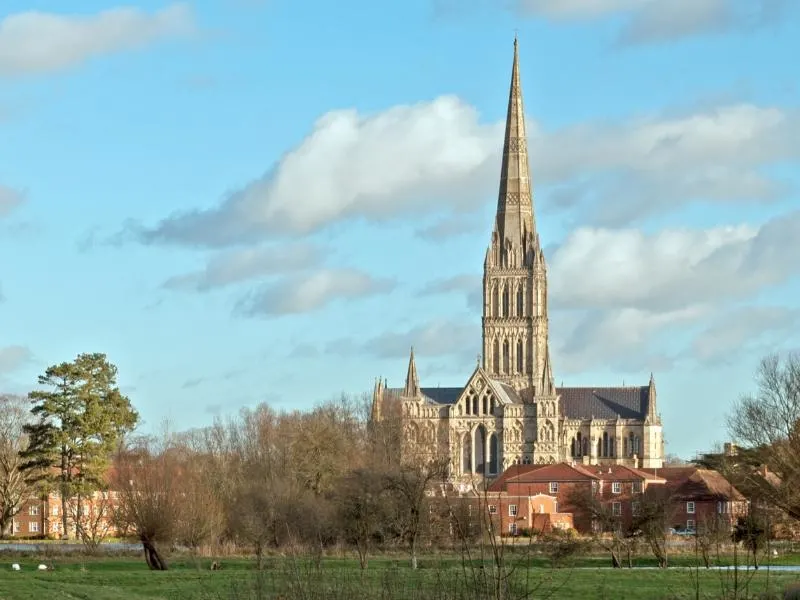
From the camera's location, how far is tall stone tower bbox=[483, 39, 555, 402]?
156250mm

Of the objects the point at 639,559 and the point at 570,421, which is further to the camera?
the point at 570,421

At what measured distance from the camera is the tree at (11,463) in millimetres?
85562

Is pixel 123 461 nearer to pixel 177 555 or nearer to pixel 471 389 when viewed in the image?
pixel 177 555

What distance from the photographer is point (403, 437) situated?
12169cm

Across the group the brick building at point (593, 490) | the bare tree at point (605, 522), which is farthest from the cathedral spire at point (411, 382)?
the bare tree at point (605, 522)

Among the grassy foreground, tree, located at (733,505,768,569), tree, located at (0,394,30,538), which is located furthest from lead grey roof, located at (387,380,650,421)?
the grassy foreground

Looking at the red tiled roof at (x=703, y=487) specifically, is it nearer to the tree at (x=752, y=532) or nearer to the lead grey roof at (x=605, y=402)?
the tree at (x=752, y=532)

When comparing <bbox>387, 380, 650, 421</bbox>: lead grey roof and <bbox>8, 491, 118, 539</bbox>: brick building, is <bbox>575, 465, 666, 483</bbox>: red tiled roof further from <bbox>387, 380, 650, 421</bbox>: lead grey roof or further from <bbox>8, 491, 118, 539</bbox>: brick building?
<bbox>387, 380, 650, 421</bbox>: lead grey roof

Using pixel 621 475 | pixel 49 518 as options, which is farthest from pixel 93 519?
pixel 621 475

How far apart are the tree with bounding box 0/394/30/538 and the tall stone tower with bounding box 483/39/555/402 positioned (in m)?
67.8

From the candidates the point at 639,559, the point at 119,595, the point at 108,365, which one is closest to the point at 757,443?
the point at 639,559

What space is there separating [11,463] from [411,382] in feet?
233

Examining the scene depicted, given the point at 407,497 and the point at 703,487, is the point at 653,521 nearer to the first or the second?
the point at 407,497

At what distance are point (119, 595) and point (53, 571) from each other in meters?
13.1
